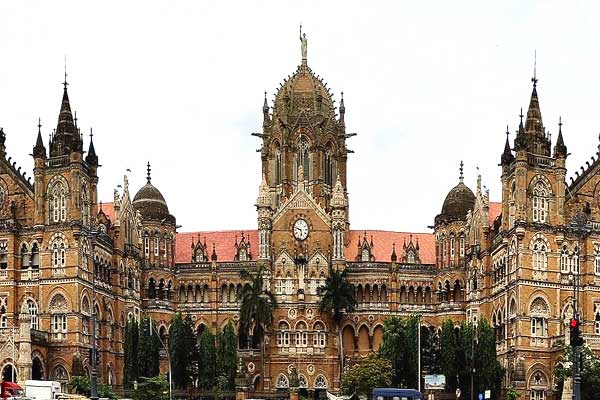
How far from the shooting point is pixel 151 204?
137 meters

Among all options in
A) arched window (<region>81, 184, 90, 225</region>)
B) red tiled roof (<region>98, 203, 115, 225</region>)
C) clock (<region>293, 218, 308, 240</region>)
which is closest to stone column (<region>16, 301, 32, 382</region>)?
arched window (<region>81, 184, 90, 225</region>)

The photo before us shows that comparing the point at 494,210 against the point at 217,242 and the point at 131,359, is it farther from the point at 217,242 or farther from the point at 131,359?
Result: the point at 131,359

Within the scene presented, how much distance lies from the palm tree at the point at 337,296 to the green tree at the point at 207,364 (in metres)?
18.3

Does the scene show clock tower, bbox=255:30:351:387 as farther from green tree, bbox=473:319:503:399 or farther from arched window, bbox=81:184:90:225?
green tree, bbox=473:319:503:399

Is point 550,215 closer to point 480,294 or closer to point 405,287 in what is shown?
point 480,294

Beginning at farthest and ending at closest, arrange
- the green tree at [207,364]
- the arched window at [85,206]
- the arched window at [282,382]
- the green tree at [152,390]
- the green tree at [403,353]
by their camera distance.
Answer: the arched window at [282,382] < the arched window at [85,206] < the green tree at [207,364] < the green tree at [403,353] < the green tree at [152,390]

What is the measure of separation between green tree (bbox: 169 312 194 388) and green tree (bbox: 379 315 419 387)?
16.3 metres

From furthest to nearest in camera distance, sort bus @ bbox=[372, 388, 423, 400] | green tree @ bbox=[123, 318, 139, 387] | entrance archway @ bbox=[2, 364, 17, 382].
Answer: green tree @ bbox=[123, 318, 139, 387]
entrance archway @ bbox=[2, 364, 17, 382]
bus @ bbox=[372, 388, 423, 400]

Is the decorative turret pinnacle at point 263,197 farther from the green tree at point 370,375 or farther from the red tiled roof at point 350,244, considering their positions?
the green tree at point 370,375

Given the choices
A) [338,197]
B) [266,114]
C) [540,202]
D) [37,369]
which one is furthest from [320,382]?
[266,114]

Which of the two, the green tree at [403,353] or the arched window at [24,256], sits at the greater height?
the arched window at [24,256]

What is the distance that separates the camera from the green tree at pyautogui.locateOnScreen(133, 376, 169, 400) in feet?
341

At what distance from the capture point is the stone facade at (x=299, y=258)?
112875 mm

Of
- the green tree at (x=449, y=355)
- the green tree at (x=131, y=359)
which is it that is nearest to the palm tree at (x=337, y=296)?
the green tree at (x=449, y=355)
